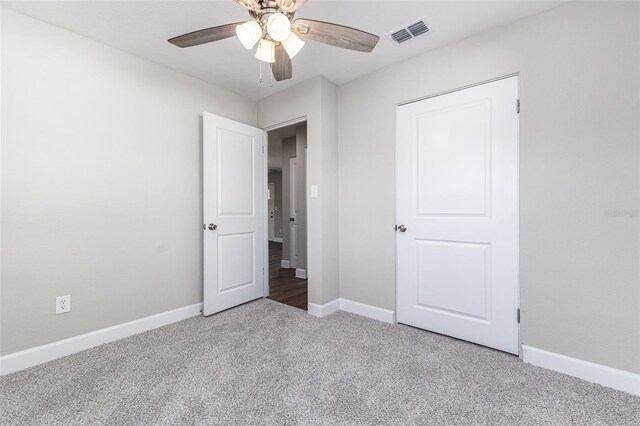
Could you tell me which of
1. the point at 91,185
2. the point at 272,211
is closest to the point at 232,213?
the point at 91,185

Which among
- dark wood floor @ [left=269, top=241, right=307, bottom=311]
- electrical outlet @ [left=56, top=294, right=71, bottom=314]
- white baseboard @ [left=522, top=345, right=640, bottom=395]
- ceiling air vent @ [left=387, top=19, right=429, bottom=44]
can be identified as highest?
ceiling air vent @ [left=387, top=19, right=429, bottom=44]

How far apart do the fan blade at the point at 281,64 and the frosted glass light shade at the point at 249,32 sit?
0.69ft

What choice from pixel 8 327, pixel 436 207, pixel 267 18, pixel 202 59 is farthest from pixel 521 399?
pixel 202 59

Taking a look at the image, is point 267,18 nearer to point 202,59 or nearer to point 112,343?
point 202,59

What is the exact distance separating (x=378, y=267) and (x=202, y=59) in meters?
2.57

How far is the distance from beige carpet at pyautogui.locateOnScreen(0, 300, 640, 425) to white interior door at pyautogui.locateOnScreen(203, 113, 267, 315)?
26.6 inches

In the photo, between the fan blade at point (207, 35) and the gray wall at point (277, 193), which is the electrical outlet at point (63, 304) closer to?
the fan blade at point (207, 35)

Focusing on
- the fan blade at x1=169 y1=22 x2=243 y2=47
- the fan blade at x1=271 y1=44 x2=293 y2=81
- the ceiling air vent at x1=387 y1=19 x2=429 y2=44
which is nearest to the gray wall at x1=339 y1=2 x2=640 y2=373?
the ceiling air vent at x1=387 y1=19 x2=429 y2=44

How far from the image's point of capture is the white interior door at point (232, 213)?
2.85 metres

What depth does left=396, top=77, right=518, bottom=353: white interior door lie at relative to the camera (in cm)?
208

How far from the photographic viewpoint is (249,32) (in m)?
1.44

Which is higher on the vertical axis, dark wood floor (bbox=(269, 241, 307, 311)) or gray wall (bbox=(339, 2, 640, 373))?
gray wall (bbox=(339, 2, 640, 373))

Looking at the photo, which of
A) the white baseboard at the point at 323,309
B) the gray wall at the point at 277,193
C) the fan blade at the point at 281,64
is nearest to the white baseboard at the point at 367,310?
the white baseboard at the point at 323,309

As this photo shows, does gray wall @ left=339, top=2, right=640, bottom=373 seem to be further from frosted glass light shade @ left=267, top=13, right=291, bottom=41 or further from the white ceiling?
frosted glass light shade @ left=267, top=13, right=291, bottom=41
